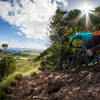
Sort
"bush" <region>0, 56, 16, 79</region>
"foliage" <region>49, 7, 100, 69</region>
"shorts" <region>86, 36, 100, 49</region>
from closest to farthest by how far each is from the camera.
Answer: "shorts" <region>86, 36, 100, 49</region>, "foliage" <region>49, 7, 100, 69</region>, "bush" <region>0, 56, 16, 79</region>

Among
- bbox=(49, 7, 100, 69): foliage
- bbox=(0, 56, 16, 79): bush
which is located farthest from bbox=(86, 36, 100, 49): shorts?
bbox=(0, 56, 16, 79): bush

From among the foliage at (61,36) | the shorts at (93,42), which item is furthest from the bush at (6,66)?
the shorts at (93,42)

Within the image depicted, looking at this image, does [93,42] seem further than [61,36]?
No

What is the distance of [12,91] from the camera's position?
4336mm

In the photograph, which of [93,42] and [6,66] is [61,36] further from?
[6,66]

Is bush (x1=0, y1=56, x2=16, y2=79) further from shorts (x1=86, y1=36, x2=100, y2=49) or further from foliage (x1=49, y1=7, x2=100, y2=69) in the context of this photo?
shorts (x1=86, y1=36, x2=100, y2=49)

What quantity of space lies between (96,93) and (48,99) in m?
1.71

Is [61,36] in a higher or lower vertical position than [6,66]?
higher

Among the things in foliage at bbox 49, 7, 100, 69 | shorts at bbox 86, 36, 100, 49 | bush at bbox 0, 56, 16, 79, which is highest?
foliage at bbox 49, 7, 100, 69

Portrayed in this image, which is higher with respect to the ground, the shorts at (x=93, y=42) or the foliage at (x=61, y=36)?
the foliage at (x=61, y=36)

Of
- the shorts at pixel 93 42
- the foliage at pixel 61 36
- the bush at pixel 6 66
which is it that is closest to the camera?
the shorts at pixel 93 42

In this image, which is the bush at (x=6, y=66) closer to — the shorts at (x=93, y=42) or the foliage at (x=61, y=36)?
the foliage at (x=61, y=36)

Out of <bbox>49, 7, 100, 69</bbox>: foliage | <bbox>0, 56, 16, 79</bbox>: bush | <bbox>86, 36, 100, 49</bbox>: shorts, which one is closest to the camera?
<bbox>86, 36, 100, 49</bbox>: shorts

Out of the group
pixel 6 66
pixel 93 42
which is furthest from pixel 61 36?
pixel 6 66
